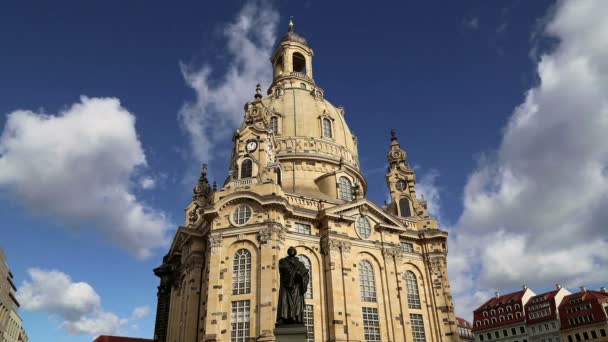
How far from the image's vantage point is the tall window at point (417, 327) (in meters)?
40.7

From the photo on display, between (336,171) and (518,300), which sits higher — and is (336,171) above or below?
above

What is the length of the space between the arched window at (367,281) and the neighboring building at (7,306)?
40.5 metres

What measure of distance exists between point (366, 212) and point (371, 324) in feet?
33.7

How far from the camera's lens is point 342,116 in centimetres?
5969

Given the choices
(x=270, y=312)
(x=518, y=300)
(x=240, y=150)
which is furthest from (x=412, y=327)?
(x=518, y=300)

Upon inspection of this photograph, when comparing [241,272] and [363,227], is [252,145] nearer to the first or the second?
[241,272]

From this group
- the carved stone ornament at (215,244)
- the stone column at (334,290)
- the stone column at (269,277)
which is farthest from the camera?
the carved stone ornament at (215,244)

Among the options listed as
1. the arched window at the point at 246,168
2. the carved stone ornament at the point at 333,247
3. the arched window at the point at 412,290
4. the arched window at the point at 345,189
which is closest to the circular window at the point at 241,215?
the arched window at the point at 246,168

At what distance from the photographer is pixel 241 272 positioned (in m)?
36.0

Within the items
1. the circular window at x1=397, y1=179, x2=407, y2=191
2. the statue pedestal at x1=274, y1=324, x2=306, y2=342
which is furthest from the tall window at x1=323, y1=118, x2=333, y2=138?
the statue pedestal at x1=274, y1=324, x2=306, y2=342

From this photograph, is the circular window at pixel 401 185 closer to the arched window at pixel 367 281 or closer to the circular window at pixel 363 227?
the circular window at pixel 363 227

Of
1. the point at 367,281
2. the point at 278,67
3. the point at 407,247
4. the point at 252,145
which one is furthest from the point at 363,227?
the point at 278,67

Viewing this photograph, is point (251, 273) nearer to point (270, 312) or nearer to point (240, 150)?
point (270, 312)

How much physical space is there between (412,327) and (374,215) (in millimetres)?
10821
